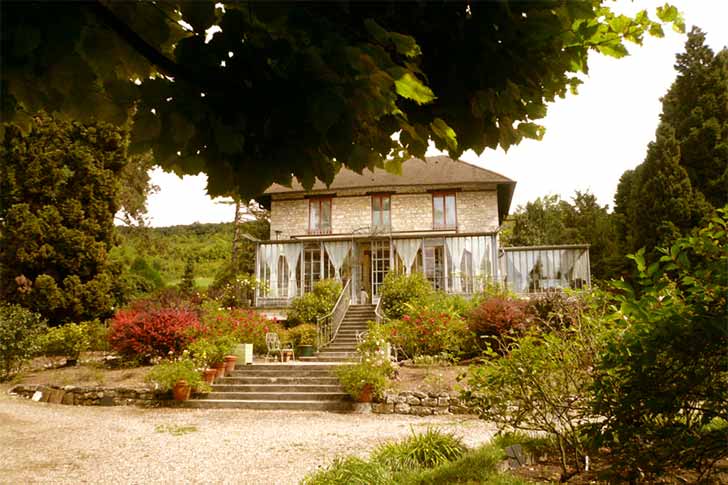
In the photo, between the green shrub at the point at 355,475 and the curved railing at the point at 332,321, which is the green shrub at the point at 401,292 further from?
the green shrub at the point at 355,475

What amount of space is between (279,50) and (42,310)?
20.0m

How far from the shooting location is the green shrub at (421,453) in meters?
5.11

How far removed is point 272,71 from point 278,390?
11062 mm

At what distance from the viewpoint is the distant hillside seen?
29.0 m

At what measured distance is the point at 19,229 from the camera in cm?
1847

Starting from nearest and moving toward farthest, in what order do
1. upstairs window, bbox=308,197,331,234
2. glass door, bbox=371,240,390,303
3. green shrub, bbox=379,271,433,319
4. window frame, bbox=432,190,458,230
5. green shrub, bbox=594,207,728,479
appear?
green shrub, bbox=594,207,728,479, green shrub, bbox=379,271,433,319, glass door, bbox=371,240,390,303, window frame, bbox=432,190,458,230, upstairs window, bbox=308,197,331,234

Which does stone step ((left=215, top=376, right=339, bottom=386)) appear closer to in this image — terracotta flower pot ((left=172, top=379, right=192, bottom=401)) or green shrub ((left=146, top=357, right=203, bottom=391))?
green shrub ((left=146, top=357, right=203, bottom=391))

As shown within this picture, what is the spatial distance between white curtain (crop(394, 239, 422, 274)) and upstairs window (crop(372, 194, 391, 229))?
7.49ft

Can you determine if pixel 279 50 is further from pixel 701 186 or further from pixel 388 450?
pixel 701 186

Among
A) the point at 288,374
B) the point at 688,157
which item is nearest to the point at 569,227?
the point at 688,157

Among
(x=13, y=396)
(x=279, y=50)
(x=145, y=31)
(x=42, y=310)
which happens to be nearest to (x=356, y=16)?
(x=279, y=50)

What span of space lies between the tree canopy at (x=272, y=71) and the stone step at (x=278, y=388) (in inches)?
406

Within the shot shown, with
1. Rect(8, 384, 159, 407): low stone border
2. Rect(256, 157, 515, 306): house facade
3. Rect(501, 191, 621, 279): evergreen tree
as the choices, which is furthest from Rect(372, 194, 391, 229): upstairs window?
Rect(8, 384, 159, 407): low stone border

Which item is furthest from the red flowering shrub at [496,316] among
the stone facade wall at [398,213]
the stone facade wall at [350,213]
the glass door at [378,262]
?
the stone facade wall at [350,213]
